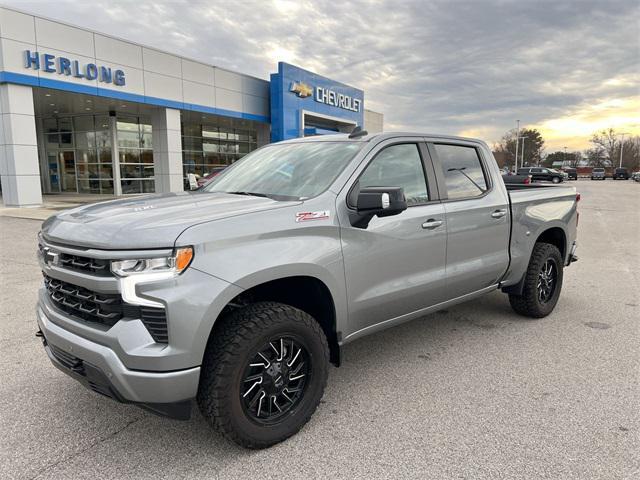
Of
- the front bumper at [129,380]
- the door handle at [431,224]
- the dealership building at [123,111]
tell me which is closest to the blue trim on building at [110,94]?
the dealership building at [123,111]

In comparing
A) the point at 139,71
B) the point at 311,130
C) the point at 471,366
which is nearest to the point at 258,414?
the point at 471,366

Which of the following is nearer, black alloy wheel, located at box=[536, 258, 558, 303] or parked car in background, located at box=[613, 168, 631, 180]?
black alloy wheel, located at box=[536, 258, 558, 303]

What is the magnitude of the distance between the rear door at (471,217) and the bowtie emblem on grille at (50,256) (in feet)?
9.13

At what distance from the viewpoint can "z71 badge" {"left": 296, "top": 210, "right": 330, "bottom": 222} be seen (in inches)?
115

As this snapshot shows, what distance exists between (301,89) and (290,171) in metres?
26.9

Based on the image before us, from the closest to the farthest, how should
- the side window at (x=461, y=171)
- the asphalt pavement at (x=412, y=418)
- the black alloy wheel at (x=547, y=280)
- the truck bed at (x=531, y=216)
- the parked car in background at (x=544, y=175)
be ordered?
the asphalt pavement at (x=412, y=418)
the side window at (x=461, y=171)
the truck bed at (x=531, y=216)
the black alloy wheel at (x=547, y=280)
the parked car in background at (x=544, y=175)

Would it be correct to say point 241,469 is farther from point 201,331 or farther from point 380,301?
point 380,301

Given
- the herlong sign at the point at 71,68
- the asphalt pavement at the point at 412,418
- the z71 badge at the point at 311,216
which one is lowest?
the asphalt pavement at the point at 412,418

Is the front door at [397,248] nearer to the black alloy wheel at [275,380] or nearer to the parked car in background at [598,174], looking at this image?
the black alloy wheel at [275,380]

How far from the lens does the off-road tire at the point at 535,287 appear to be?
4.90m

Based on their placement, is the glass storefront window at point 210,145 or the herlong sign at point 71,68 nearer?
the herlong sign at point 71,68

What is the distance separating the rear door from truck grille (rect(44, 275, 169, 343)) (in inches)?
95.5

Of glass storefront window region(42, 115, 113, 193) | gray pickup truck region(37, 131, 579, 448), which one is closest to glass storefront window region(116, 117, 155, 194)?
glass storefront window region(42, 115, 113, 193)

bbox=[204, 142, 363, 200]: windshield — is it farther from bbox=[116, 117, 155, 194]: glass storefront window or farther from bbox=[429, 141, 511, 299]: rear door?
bbox=[116, 117, 155, 194]: glass storefront window
